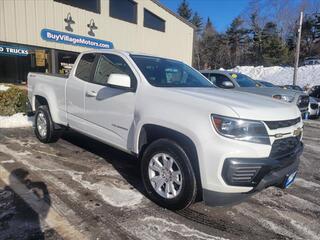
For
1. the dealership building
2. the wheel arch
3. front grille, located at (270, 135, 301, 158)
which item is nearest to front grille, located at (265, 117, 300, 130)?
front grille, located at (270, 135, 301, 158)

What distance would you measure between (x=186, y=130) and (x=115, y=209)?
1.25 m

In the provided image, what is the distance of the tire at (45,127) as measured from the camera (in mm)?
5891

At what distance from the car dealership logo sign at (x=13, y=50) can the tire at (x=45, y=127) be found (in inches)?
293

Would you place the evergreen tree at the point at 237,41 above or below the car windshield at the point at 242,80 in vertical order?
above

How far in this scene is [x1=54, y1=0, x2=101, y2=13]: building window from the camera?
14113mm

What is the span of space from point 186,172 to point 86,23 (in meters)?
13.3

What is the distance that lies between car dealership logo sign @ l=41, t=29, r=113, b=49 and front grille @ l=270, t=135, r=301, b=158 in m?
12.2

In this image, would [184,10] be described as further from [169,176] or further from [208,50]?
[169,176]

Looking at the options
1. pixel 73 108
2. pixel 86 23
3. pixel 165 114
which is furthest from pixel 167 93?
pixel 86 23

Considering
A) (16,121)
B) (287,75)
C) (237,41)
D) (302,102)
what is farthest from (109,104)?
(237,41)

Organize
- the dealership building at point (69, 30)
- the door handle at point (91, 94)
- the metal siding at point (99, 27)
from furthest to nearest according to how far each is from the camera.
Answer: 1. the dealership building at point (69, 30)
2. the metal siding at point (99, 27)
3. the door handle at point (91, 94)

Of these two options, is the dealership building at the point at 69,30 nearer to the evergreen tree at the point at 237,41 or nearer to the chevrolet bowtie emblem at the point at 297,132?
the chevrolet bowtie emblem at the point at 297,132

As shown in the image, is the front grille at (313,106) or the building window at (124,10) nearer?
the front grille at (313,106)

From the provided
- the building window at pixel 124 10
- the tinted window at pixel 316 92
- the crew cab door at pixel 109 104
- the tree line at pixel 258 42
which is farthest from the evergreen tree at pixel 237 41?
the crew cab door at pixel 109 104
